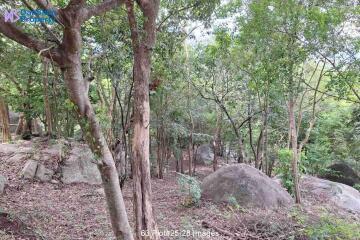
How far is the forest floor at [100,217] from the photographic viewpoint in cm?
494

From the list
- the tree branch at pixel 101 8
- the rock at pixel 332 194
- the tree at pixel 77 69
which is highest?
the tree branch at pixel 101 8

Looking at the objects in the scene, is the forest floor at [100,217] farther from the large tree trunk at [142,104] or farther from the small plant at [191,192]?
the large tree trunk at [142,104]

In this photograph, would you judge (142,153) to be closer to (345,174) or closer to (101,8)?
(101,8)

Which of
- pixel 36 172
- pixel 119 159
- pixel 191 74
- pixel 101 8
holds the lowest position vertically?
pixel 36 172

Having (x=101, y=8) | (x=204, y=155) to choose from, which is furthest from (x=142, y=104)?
(x=204, y=155)

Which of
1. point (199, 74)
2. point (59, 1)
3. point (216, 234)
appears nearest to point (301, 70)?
point (199, 74)

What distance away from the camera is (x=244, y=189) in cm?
755

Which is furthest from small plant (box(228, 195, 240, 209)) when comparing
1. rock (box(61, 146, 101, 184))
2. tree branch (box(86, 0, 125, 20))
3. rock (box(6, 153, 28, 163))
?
rock (box(6, 153, 28, 163))

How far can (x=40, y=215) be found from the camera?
543 centimetres

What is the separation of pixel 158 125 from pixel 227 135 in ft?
15.3

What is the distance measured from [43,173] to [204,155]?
35.9 ft

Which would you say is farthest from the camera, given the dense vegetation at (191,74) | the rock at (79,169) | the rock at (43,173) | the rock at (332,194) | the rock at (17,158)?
the rock at (332,194)

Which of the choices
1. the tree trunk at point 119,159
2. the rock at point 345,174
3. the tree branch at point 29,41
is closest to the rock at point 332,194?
the rock at point 345,174

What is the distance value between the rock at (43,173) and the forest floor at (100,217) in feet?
0.72
